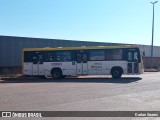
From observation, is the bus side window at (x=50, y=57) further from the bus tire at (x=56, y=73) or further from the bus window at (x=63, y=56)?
the bus tire at (x=56, y=73)

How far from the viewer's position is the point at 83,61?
29.9 meters

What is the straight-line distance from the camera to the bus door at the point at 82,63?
97.9 ft

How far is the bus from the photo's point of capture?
1129 inches

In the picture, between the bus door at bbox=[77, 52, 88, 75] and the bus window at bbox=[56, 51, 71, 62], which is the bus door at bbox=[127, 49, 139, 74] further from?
the bus window at bbox=[56, 51, 71, 62]

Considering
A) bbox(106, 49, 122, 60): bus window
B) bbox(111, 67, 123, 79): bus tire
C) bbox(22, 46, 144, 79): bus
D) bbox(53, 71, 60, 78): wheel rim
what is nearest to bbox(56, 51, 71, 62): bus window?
bbox(22, 46, 144, 79): bus

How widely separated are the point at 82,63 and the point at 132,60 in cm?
428

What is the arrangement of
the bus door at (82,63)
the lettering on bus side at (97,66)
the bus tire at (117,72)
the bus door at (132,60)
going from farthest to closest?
the bus door at (82,63), the lettering on bus side at (97,66), the bus tire at (117,72), the bus door at (132,60)

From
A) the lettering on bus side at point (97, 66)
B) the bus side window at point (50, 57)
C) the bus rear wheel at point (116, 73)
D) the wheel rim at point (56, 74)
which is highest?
the bus side window at point (50, 57)

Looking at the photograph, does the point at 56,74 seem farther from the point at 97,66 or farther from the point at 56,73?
the point at 97,66

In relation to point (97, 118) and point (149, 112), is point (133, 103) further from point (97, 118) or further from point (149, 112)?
point (97, 118)

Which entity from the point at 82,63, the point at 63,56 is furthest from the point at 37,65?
the point at 82,63

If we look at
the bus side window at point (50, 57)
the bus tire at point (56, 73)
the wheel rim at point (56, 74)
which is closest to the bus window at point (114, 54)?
the bus tire at point (56, 73)

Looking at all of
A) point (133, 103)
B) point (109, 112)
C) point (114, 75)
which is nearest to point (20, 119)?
point (109, 112)

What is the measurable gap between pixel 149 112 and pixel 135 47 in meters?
17.9
